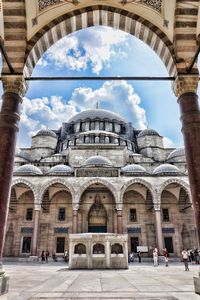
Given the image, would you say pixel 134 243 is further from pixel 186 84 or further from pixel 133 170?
pixel 186 84

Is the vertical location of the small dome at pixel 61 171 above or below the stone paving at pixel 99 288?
above

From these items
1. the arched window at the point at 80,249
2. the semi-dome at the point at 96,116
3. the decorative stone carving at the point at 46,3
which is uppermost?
the semi-dome at the point at 96,116

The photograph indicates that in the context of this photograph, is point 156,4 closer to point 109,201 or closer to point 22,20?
point 22,20

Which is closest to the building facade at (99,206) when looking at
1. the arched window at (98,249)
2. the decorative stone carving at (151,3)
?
the arched window at (98,249)

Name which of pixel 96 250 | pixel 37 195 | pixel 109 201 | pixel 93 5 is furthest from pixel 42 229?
pixel 93 5

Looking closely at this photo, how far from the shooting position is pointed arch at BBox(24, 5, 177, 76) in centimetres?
546

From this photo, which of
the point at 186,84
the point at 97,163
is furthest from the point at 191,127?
the point at 97,163

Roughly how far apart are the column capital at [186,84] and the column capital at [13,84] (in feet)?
11.2

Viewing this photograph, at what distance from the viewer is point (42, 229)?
20500mm

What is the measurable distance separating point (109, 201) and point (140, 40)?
17067mm

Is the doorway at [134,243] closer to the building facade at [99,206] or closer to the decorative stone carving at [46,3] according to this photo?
the building facade at [99,206]

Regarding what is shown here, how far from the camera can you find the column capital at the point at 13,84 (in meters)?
5.03

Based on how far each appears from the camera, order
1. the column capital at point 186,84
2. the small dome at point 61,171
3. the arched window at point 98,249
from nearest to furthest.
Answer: the column capital at point 186,84 → the arched window at point 98,249 → the small dome at point 61,171

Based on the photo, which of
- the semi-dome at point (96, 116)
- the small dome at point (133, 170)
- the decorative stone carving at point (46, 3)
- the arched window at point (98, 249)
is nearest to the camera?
the decorative stone carving at point (46, 3)
